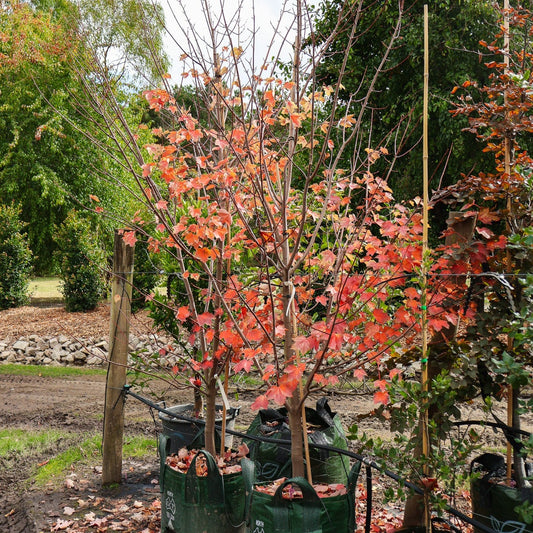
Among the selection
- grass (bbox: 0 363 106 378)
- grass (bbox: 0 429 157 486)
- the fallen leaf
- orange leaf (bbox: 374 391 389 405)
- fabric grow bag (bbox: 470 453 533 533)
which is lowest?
grass (bbox: 0 363 106 378)

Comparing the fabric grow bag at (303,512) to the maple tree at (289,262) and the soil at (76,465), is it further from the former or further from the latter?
the soil at (76,465)

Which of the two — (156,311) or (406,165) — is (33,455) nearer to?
(156,311)

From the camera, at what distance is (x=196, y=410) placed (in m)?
4.06

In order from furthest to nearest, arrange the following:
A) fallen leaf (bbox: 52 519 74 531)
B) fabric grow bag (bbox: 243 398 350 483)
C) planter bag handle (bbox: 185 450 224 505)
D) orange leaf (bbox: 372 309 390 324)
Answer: fallen leaf (bbox: 52 519 74 531)
fabric grow bag (bbox: 243 398 350 483)
planter bag handle (bbox: 185 450 224 505)
orange leaf (bbox: 372 309 390 324)

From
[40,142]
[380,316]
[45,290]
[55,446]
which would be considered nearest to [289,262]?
[380,316]

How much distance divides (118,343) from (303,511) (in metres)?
2.05

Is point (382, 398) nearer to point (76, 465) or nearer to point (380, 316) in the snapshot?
point (380, 316)

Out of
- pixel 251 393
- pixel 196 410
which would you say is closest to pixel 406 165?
pixel 251 393

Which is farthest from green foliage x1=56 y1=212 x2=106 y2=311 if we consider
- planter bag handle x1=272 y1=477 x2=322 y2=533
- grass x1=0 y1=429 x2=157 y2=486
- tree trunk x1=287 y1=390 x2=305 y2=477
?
planter bag handle x1=272 y1=477 x2=322 y2=533

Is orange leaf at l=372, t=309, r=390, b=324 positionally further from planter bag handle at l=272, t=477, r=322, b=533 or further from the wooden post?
the wooden post

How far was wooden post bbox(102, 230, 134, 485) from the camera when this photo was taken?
3654 mm

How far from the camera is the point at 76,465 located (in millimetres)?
4258

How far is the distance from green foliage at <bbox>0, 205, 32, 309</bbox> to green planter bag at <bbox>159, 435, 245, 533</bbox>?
10344 millimetres

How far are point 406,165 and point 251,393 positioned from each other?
601cm
